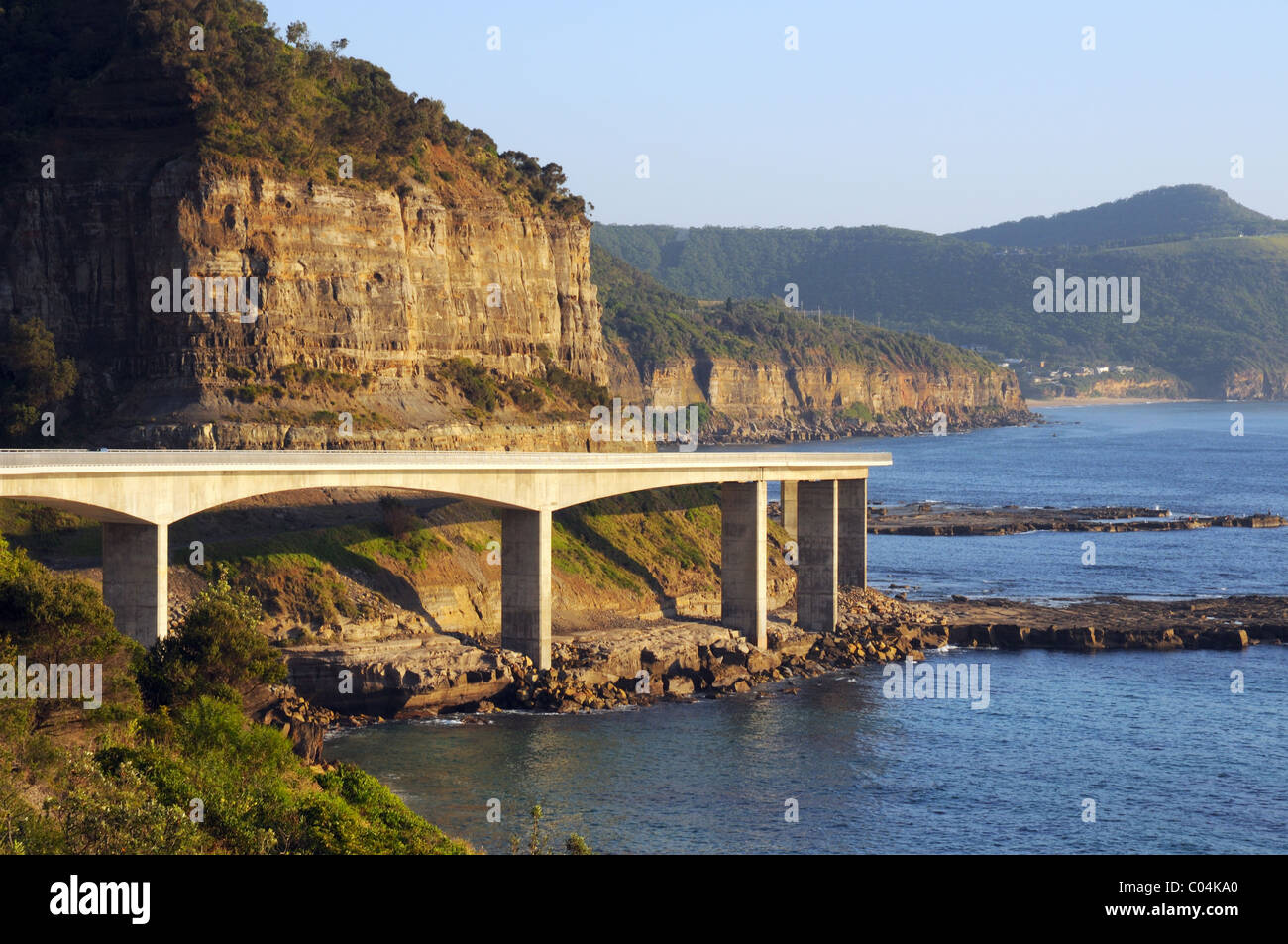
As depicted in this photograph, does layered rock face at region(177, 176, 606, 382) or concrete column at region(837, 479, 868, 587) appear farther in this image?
concrete column at region(837, 479, 868, 587)

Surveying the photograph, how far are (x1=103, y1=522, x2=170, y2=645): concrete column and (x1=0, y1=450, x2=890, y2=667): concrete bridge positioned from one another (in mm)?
47

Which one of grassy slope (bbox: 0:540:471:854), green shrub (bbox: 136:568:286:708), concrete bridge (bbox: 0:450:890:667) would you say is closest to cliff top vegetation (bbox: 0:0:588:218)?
concrete bridge (bbox: 0:450:890:667)

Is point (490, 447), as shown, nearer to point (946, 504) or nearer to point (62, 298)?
point (62, 298)

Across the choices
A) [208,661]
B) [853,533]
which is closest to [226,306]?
[208,661]

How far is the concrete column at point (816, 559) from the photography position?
3307 inches

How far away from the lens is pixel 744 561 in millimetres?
79938

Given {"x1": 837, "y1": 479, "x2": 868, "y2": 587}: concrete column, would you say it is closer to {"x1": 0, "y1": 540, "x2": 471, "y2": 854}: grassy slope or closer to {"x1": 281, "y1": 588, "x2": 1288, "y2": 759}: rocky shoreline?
{"x1": 281, "y1": 588, "x2": 1288, "y2": 759}: rocky shoreline

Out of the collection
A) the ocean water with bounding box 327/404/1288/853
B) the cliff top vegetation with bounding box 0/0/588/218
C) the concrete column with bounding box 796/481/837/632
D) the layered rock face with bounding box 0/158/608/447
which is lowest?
the ocean water with bounding box 327/404/1288/853

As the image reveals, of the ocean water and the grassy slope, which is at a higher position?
the grassy slope

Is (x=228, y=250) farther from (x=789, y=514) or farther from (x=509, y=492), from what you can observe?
(x=789, y=514)

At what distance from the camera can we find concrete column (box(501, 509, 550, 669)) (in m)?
69.7

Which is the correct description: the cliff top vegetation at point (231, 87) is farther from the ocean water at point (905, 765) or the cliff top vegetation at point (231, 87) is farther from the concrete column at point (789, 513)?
the ocean water at point (905, 765)

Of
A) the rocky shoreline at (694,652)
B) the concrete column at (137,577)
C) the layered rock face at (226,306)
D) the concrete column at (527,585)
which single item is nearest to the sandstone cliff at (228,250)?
the layered rock face at (226,306)

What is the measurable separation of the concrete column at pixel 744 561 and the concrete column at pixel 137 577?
32712 mm
